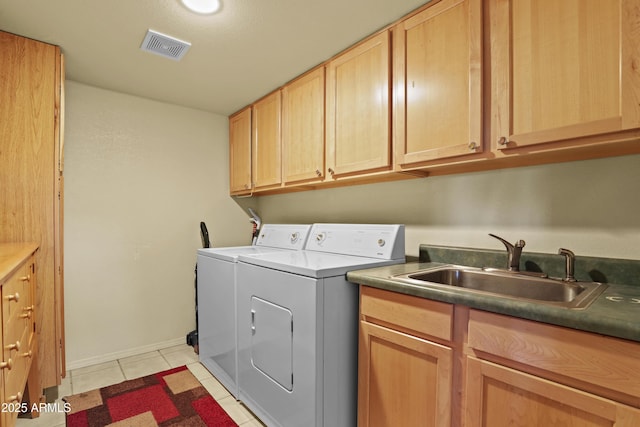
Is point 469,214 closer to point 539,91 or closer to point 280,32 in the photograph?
point 539,91

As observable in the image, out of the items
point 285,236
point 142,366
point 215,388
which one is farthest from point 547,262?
point 142,366

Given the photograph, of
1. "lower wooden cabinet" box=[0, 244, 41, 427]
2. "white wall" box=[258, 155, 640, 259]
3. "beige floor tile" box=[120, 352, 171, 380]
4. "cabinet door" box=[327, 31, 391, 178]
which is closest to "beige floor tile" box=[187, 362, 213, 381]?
"beige floor tile" box=[120, 352, 171, 380]

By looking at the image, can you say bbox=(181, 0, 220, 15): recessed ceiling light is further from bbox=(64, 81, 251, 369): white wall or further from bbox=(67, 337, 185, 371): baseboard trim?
bbox=(67, 337, 185, 371): baseboard trim

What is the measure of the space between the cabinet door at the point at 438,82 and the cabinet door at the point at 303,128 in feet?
2.00

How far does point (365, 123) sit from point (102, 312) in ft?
8.18

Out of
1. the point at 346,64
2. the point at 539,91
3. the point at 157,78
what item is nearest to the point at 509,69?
the point at 539,91

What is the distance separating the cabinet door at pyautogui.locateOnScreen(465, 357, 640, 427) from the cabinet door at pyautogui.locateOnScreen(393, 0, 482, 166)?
33.9 inches

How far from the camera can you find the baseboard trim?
2494 millimetres

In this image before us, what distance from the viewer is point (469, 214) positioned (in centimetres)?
176

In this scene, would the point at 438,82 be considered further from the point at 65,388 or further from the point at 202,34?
the point at 65,388

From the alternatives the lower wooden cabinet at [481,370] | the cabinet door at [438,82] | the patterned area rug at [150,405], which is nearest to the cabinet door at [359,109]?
the cabinet door at [438,82]

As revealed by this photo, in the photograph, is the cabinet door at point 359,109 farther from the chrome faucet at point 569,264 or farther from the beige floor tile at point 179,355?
the beige floor tile at point 179,355

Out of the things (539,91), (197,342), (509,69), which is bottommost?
(197,342)

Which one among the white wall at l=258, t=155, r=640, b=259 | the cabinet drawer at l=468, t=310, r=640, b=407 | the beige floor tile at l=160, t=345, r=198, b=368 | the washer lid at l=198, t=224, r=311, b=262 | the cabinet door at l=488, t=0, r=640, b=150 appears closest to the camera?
the cabinet drawer at l=468, t=310, r=640, b=407
